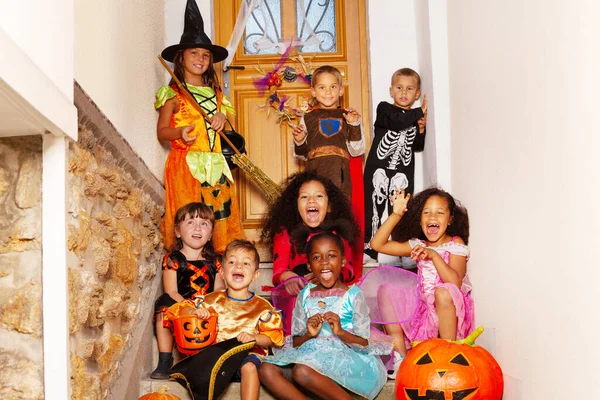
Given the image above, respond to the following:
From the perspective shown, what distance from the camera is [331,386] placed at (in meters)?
3.54

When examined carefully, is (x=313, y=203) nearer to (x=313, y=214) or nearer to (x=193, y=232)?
(x=313, y=214)

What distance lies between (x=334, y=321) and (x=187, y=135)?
5.60ft

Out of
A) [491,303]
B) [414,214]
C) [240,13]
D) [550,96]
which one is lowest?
[491,303]

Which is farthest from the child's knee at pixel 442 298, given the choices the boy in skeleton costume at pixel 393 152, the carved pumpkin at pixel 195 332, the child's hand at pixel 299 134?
the child's hand at pixel 299 134

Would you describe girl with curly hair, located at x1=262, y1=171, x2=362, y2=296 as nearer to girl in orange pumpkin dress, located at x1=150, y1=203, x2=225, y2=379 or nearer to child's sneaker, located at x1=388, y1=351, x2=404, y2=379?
girl in orange pumpkin dress, located at x1=150, y1=203, x2=225, y2=379

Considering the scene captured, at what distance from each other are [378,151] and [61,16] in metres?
2.89

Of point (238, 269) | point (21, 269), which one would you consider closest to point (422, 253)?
point (238, 269)

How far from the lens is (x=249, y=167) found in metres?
5.12

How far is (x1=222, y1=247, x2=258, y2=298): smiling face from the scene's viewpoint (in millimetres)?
3945

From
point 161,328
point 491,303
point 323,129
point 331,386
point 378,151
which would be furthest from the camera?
point 378,151

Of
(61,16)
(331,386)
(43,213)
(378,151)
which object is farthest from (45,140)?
(378,151)

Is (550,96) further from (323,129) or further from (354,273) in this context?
(323,129)

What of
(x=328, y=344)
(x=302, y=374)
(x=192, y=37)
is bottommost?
(x=302, y=374)

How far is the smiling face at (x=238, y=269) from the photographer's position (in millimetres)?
3945
